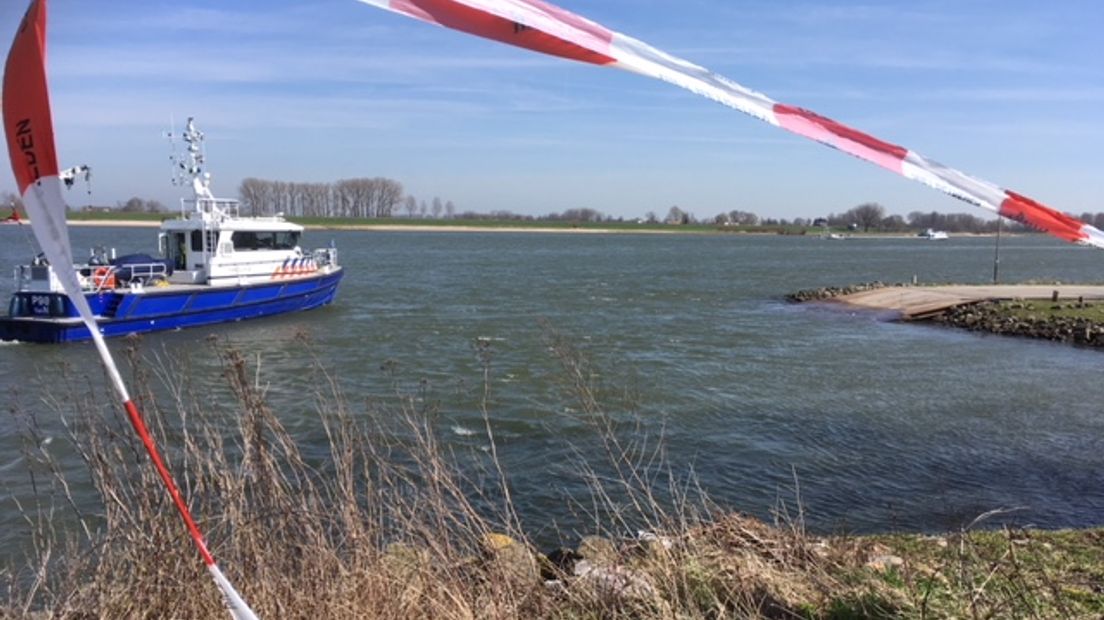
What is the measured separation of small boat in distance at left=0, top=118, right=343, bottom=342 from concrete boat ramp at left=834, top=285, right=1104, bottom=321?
2180 cm

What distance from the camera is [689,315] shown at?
31.2 metres

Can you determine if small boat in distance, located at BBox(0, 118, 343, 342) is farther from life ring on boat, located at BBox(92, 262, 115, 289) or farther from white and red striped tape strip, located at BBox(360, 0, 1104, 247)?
white and red striped tape strip, located at BBox(360, 0, 1104, 247)

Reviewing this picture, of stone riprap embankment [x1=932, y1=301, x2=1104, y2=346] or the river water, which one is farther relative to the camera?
stone riprap embankment [x1=932, y1=301, x2=1104, y2=346]

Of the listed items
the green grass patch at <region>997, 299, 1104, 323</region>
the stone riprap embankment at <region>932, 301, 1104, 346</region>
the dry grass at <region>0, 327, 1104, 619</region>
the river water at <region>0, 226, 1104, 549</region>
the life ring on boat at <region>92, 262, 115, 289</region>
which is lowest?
the river water at <region>0, 226, 1104, 549</region>

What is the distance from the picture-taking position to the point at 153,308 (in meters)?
23.2

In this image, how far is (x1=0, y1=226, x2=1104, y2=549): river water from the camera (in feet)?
33.9

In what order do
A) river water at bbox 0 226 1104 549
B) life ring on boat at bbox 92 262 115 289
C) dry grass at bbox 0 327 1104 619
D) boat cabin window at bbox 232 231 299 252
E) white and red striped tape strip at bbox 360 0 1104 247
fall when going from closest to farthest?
white and red striped tape strip at bbox 360 0 1104 247 < dry grass at bbox 0 327 1104 619 < river water at bbox 0 226 1104 549 < life ring on boat at bbox 92 262 115 289 < boat cabin window at bbox 232 231 299 252

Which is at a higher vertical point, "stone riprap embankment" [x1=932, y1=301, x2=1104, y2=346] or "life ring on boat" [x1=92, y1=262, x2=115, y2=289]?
"life ring on boat" [x1=92, y1=262, x2=115, y2=289]

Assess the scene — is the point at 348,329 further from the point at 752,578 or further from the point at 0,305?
the point at 752,578

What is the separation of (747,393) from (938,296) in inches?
814

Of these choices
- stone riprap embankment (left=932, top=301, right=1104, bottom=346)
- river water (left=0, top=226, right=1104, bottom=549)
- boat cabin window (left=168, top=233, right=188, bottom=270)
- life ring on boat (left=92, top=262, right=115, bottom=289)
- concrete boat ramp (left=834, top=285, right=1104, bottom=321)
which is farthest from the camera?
concrete boat ramp (left=834, top=285, right=1104, bottom=321)

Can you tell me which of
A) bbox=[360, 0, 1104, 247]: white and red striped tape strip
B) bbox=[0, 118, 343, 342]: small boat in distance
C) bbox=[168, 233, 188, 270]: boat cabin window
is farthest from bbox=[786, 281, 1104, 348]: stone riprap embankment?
bbox=[168, 233, 188, 270]: boat cabin window

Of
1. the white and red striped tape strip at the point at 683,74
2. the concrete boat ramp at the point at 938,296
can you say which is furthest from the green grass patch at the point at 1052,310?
the white and red striped tape strip at the point at 683,74

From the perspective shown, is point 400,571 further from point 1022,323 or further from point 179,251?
point 1022,323
